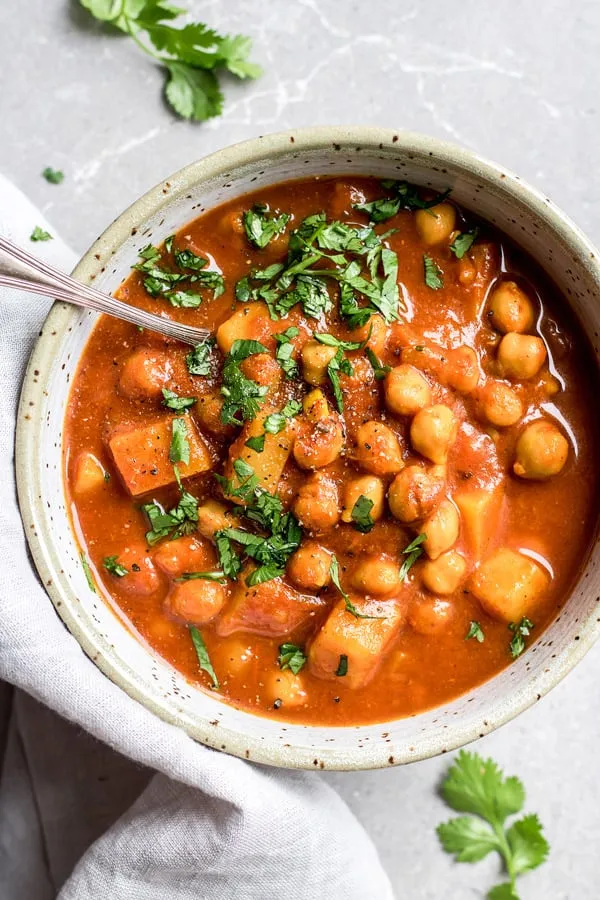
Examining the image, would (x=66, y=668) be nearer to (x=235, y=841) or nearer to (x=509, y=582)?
(x=235, y=841)

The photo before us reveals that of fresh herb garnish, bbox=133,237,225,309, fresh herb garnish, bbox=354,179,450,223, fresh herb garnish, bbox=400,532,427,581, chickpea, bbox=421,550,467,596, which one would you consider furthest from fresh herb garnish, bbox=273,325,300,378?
chickpea, bbox=421,550,467,596

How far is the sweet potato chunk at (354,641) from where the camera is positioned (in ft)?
11.0

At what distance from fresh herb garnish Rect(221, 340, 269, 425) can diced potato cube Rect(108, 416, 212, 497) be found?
0.62ft

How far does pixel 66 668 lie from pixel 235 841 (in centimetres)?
94

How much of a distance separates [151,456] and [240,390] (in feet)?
1.39

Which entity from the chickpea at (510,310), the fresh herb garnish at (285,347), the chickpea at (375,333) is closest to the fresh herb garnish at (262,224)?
the fresh herb garnish at (285,347)

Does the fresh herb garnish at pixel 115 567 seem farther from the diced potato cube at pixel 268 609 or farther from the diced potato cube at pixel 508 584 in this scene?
the diced potato cube at pixel 508 584

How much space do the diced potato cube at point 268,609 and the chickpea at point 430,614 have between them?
357 millimetres

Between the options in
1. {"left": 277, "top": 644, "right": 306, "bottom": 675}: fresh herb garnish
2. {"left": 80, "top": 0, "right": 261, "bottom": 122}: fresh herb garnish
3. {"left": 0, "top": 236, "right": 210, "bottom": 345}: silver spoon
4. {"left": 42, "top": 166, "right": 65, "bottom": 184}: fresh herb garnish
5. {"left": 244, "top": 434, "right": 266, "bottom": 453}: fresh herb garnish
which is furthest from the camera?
{"left": 42, "top": 166, "right": 65, "bottom": 184}: fresh herb garnish

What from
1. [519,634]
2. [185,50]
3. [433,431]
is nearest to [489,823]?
[519,634]

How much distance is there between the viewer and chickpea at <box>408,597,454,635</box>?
3406 mm

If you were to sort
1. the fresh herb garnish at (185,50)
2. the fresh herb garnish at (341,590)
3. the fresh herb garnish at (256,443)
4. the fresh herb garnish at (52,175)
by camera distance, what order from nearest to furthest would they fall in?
the fresh herb garnish at (256,443), the fresh herb garnish at (341,590), the fresh herb garnish at (185,50), the fresh herb garnish at (52,175)

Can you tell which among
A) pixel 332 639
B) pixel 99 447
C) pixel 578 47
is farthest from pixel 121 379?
pixel 578 47

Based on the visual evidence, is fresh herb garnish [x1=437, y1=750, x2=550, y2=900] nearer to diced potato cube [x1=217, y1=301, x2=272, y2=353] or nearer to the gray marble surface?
the gray marble surface
